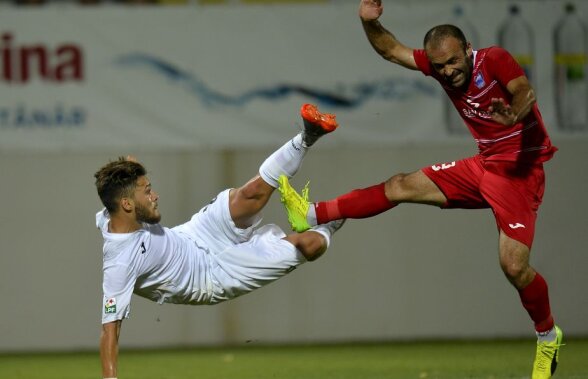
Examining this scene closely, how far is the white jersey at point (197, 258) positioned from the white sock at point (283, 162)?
36 centimetres

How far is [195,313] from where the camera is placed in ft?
36.8

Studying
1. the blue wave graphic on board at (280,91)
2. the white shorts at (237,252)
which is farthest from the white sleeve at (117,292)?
the blue wave graphic on board at (280,91)

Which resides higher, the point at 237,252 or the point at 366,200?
the point at 366,200

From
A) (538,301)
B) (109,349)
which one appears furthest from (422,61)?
(109,349)

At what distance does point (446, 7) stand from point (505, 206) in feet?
15.0

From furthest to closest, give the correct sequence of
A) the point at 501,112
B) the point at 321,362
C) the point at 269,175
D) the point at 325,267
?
the point at 325,267 < the point at 321,362 < the point at 269,175 < the point at 501,112

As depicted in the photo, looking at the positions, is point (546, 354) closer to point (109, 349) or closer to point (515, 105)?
point (515, 105)

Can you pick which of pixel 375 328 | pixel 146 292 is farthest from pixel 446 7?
pixel 146 292

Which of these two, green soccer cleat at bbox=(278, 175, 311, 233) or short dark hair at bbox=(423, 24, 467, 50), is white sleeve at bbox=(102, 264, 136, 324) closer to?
green soccer cleat at bbox=(278, 175, 311, 233)

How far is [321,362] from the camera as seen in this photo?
370 inches

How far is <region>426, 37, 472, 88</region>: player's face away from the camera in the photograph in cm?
647

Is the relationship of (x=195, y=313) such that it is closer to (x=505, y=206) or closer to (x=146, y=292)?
(x=146, y=292)

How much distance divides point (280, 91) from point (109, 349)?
206 inches

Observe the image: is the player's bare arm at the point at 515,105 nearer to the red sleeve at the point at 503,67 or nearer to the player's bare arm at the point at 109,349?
the red sleeve at the point at 503,67
